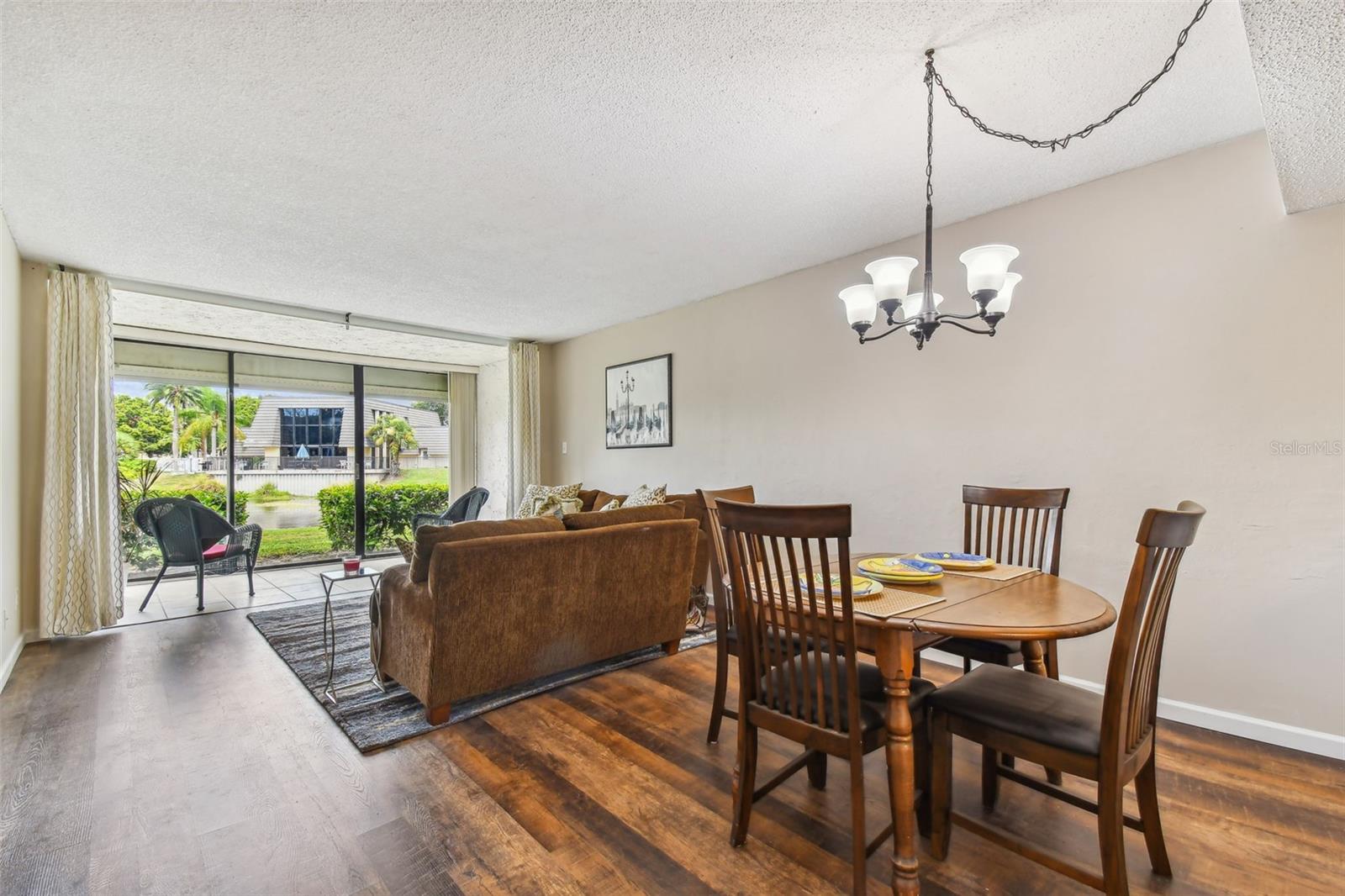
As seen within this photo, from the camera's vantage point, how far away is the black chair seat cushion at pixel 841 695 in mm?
1594

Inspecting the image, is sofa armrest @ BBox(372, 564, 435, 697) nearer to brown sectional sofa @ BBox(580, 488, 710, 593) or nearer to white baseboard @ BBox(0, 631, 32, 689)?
brown sectional sofa @ BBox(580, 488, 710, 593)

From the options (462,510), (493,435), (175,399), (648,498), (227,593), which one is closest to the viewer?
(648,498)

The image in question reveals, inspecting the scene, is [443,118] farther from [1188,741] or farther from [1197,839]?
[1188,741]

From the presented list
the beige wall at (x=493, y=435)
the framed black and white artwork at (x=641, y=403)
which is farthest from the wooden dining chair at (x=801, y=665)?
the beige wall at (x=493, y=435)

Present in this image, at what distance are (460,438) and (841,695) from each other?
6504 mm

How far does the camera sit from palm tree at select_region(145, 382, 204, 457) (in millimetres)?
5410

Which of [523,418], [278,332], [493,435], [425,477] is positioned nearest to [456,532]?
[523,418]

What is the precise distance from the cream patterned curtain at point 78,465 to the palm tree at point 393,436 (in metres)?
2.77

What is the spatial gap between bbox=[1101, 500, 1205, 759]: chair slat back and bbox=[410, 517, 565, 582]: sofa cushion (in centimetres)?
218

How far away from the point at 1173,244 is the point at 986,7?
5.27 ft

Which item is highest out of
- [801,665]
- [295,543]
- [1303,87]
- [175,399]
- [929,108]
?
[929,108]

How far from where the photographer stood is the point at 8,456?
129 inches

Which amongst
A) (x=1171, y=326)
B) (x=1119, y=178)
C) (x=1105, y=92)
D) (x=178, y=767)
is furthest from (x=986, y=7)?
(x=178, y=767)

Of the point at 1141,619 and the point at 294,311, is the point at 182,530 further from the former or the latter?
the point at 1141,619
